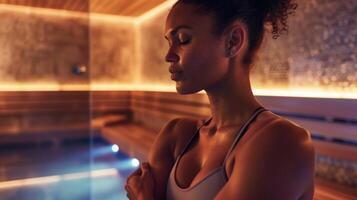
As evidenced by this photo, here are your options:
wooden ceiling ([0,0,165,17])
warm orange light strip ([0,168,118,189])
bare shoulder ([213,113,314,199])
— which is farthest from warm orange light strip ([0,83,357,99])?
bare shoulder ([213,113,314,199])

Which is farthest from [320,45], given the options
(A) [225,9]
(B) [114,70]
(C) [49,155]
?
(B) [114,70]

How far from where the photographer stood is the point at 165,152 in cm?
92

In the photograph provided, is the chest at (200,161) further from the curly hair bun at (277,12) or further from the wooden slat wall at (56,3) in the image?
the wooden slat wall at (56,3)

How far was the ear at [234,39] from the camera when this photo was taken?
716mm

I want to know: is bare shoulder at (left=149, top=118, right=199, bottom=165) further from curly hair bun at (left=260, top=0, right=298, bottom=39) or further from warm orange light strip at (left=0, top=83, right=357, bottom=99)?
warm orange light strip at (left=0, top=83, right=357, bottom=99)

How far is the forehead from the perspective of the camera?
0.71 m

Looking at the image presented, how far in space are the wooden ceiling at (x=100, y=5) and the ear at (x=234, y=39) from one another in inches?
205

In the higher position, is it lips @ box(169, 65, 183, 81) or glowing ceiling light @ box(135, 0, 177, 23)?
glowing ceiling light @ box(135, 0, 177, 23)

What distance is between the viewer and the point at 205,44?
70 cm

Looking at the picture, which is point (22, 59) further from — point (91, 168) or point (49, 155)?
point (91, 168)

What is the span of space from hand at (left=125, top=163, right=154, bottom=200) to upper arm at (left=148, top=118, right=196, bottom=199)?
2 cm

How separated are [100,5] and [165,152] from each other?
5.78 meters

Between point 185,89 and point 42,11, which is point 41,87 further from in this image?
point 185,89

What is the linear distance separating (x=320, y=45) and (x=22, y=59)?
5.44 meters
